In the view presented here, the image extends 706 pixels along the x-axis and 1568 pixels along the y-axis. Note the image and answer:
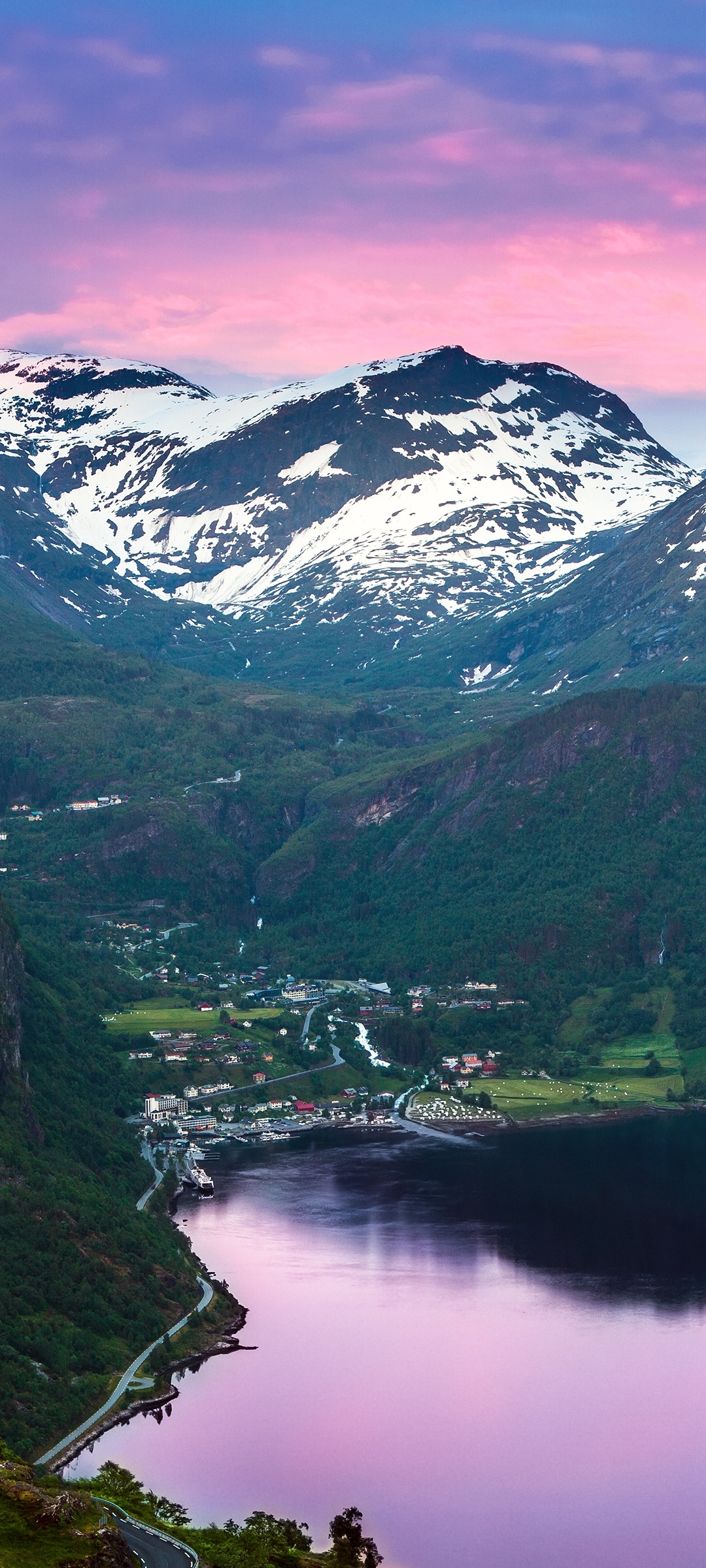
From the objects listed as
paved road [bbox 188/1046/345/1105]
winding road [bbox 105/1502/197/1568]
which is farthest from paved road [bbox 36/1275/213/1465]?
paved road [bbox 188/1046/345/1105]

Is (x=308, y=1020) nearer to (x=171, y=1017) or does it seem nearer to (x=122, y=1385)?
(x=171, y=1017)

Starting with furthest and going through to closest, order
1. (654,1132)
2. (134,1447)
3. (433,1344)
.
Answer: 1. (654,1132)
2. (433,1344)
3. (134,1447)

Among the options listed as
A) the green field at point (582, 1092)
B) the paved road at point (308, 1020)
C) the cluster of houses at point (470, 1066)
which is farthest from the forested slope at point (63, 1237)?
the cluster of houses at point (470, 1066)

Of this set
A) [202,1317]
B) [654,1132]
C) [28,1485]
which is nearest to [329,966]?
[654,1132]

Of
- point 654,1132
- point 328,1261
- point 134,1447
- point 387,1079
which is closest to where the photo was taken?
point 134,1447

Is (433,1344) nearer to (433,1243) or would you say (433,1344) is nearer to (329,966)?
(433,1243)

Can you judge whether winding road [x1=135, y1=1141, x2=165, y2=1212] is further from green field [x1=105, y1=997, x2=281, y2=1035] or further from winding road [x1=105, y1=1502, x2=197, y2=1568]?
winding road [x1=105, y1=1502, x2=197, y2=1568]

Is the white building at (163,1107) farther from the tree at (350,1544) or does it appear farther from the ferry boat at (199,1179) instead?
the tree at (350,1544)

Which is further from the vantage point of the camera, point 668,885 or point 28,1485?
point 668,885

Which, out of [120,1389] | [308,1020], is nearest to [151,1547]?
[120,1389]
